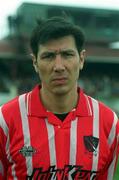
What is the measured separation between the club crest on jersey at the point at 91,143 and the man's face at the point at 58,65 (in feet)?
1.03

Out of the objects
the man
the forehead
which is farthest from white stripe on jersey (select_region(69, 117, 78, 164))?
the forehead

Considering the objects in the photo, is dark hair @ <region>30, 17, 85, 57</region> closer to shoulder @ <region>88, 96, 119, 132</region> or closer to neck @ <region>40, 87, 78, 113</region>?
neck @ <region>40, 87, 78, 113</region>

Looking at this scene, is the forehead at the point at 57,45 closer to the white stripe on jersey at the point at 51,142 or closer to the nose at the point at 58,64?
the nose at the point at 58,64

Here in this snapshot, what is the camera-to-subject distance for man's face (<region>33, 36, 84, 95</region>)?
3.11 meters

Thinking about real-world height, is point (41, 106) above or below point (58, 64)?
below

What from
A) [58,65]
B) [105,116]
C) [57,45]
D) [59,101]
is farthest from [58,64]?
[105,116]

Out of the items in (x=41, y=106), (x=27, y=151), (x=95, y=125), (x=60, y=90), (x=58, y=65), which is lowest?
(x=27, y=151)

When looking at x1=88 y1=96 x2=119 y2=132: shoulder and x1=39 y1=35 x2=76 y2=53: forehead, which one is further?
x1=88 y1=96 x2=119 y2=132: shoulder

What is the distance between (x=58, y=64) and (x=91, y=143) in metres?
0.51

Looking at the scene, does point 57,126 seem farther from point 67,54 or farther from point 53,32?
point 53,32

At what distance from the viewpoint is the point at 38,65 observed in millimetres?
3193

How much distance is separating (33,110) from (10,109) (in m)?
0.14

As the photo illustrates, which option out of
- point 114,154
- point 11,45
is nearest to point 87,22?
point 11,45

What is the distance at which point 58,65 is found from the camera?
3098 mm
